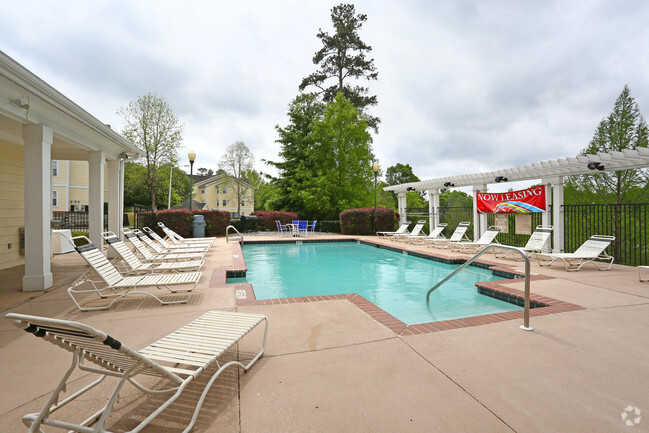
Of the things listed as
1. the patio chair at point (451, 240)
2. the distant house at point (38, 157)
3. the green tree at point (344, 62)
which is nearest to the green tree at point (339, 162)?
the green tree at point (344, 62)

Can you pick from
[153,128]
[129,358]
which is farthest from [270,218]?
[129,358]

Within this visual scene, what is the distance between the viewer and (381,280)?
747cm

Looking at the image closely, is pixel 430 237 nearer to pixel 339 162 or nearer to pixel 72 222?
pixel 339 162

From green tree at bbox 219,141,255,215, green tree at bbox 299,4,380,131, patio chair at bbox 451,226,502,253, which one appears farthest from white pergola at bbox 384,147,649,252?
green tree at bbox 219,141,255,215

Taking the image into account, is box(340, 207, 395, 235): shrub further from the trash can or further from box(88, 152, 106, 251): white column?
box(88, 152, 106, 251): white column

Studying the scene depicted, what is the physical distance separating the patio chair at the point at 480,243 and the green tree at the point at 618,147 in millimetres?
6035

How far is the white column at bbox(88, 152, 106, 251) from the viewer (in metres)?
7.36

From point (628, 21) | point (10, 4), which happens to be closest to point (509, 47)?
point (628, 21)

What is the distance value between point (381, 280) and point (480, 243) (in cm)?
454

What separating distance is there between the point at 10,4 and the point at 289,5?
6.56m

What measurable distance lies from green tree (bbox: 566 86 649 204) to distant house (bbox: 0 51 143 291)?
56.2 ft

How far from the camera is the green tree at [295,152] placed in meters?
24.7

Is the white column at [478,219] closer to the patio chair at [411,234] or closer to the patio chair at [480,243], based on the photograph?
the patio chair at [480,243]

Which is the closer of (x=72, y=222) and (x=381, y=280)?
(x=381, y=280)
